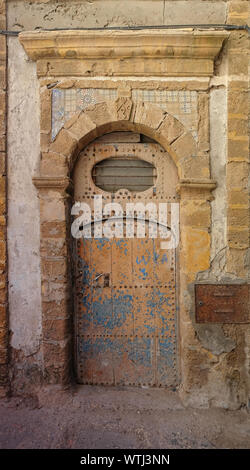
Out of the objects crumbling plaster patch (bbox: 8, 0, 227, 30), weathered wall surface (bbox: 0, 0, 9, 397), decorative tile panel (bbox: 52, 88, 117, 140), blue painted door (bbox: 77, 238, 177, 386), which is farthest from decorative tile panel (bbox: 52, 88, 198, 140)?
blue painted door (bbox: 77, 238, 177, 386)

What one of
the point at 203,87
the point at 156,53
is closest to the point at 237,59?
the point at 203,87

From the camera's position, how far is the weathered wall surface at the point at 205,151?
2.72 m

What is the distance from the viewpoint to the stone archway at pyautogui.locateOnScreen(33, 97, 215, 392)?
2.78 metres

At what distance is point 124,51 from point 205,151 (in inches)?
54.4

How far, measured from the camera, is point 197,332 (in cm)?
275

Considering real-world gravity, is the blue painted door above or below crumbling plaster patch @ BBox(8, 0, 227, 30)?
below

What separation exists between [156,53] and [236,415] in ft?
12.7

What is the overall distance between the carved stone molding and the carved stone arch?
15.4 inches

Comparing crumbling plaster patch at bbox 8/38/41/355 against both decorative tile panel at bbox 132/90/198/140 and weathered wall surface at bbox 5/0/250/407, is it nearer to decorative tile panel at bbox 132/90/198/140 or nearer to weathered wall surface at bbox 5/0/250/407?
weathered wall surface at bbox 5/0/250/407

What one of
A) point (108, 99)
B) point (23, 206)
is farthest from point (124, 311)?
point (108, 99)

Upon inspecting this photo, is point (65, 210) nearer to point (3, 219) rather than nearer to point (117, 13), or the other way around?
point (3, 219)

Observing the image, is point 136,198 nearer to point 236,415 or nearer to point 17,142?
point 17,142

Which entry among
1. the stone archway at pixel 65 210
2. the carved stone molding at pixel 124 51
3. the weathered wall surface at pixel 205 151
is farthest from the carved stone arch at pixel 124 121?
the carved stone molding at pixel 124 51

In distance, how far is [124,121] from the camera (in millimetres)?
2801
